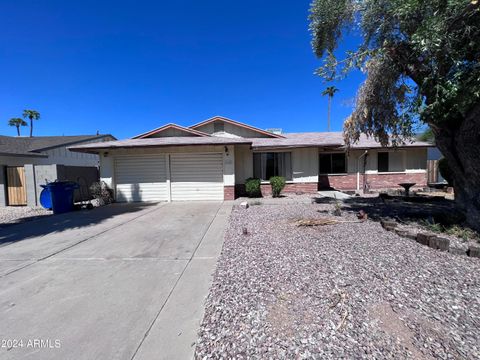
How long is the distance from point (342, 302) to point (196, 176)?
10.1 m

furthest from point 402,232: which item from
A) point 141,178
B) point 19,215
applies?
point 19,215

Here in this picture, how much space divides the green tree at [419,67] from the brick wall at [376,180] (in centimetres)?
757

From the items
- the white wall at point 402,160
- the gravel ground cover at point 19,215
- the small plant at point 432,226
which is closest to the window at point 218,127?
→ the white wall at point 402,160

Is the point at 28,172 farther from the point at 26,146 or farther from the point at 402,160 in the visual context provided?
the point at 402,160

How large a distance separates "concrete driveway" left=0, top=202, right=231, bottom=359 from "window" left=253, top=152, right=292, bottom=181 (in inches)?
291

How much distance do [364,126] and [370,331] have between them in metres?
6.41

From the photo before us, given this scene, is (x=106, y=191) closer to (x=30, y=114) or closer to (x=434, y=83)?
(x=434, y=83)

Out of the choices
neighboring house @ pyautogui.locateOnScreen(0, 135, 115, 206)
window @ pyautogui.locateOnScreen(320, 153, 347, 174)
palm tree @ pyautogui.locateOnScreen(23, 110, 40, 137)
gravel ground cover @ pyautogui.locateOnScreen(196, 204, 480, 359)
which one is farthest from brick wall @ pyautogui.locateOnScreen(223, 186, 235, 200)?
palm tree @ pyautogui.locateOnScreen(23, 110, 40, 137)

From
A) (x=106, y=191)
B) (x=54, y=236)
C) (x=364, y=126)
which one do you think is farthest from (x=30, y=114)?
(x=364, y=126)

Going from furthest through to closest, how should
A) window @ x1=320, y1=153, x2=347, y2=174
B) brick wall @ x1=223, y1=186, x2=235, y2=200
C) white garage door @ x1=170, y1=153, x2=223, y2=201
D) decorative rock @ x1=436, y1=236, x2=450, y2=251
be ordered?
window @ x1=320, y1=153, x2=347, y2=174 < white garage door @ x1=170, y1=153, x2=223, y2=201 < brick wall @ x1=223, y1=186, x2=235, y2=200 < decorative rock @ x1=436, y1=236, x2=450, y2=251

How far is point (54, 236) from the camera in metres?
6.34

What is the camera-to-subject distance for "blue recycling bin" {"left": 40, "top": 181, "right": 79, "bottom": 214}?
967cm

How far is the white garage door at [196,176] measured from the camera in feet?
39.8

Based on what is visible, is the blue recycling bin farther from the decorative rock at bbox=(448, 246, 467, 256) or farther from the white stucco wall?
the decorative rock at bbox=(448, 246, 467, 256)
